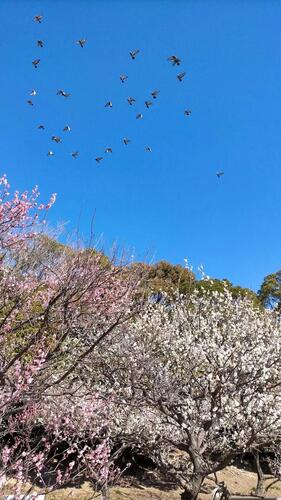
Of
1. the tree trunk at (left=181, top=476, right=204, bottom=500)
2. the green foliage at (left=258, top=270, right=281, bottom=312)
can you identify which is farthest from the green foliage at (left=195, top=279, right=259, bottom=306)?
the tree trunk at (left=181, top=476, right=204, bottom=500)

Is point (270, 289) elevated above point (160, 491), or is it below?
above

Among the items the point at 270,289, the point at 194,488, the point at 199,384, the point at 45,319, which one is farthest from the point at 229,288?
the point at 45,319

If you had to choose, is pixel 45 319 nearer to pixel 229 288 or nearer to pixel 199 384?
pixel 199 384

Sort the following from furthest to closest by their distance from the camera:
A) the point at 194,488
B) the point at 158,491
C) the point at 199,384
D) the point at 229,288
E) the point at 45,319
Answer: the point at 229,288 < the point at 158,491 < the point at 199,384 < the point at 194,488 < the point at 45,319

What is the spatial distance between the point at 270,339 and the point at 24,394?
746 centimetres

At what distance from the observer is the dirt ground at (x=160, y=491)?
10137mm

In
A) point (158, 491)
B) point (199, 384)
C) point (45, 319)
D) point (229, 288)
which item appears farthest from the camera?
point (229, 288)

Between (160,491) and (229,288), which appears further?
(229,288)

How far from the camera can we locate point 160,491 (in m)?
11.6

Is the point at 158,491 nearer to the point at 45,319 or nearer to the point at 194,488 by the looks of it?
the point at 194,488

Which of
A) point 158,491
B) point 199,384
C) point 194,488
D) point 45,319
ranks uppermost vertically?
point 199,384

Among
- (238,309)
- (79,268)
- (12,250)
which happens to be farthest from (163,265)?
(79,268)

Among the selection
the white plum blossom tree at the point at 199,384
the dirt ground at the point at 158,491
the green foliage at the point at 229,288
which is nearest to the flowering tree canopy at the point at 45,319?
the white plum blossom tree at the point at 199,384

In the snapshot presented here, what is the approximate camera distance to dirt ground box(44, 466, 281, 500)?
399 inches
